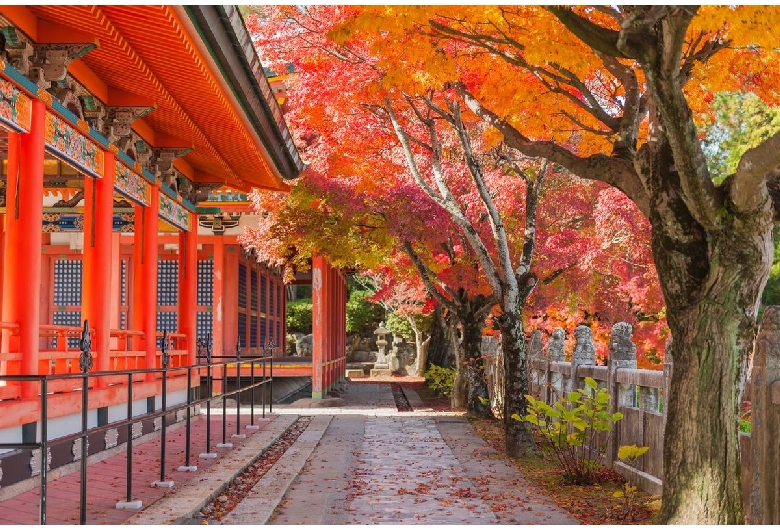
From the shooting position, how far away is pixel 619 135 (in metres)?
8.00

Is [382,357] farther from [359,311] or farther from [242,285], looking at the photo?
[242,285]

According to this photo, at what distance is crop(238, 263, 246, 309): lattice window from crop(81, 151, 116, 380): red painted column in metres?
12.1

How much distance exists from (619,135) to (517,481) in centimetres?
410

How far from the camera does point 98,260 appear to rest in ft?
35.0

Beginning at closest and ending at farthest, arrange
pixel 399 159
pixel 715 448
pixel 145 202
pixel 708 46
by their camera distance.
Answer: pixel 715 448
pixel 708 46
pixel 145 202
pixel 399 159

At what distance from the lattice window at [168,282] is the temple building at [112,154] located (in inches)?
181

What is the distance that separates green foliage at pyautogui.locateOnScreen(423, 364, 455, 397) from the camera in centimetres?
2502

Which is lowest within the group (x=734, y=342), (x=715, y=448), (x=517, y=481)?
(x=517, y=481)

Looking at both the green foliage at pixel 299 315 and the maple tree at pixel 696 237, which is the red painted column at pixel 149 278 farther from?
the green foliage at pixel 299 315

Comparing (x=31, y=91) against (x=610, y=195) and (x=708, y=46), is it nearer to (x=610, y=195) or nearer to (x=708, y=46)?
(x=708, y=46)

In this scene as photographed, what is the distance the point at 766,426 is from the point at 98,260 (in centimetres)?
738

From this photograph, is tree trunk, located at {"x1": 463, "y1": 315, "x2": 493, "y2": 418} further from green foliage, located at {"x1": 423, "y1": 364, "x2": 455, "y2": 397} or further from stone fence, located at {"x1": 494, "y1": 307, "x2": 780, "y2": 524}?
green foliage, located at {"x1": 423, "y1": 364, "x2": 455, "y2": 397}

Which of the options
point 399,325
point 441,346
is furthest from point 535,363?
point 399,325

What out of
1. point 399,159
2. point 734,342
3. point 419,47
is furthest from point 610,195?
point 734,342
